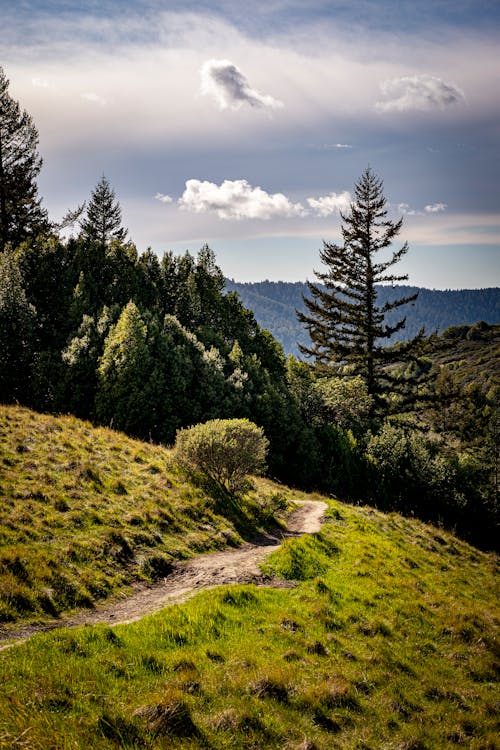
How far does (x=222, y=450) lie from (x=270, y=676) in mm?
13151

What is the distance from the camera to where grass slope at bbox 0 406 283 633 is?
32.5ft

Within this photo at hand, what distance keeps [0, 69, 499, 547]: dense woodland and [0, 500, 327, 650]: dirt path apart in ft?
52.7

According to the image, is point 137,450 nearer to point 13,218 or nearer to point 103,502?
point 103,502

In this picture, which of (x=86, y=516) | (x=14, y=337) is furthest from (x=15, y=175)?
(x=86, y=516)

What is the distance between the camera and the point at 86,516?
13547mm

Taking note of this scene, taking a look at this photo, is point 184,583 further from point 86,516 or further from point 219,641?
point 86,516

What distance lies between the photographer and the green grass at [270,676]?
5.69m

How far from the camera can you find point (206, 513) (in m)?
17.8

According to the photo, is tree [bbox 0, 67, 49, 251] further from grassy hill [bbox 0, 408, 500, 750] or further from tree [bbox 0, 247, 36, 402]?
grassy hill [bbox 0, 408, 500, 750]

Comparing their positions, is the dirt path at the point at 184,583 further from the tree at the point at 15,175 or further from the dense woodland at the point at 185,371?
the tree at the point at 15,175

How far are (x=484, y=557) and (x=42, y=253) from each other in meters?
44.7

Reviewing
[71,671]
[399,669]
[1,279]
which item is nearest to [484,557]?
[399,669]

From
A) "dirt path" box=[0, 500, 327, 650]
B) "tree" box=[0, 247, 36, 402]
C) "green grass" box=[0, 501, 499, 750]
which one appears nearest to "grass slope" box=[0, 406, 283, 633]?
"dirt path" box=[0, 500, 327, 650]

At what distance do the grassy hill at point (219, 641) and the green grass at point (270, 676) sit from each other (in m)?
0.03
